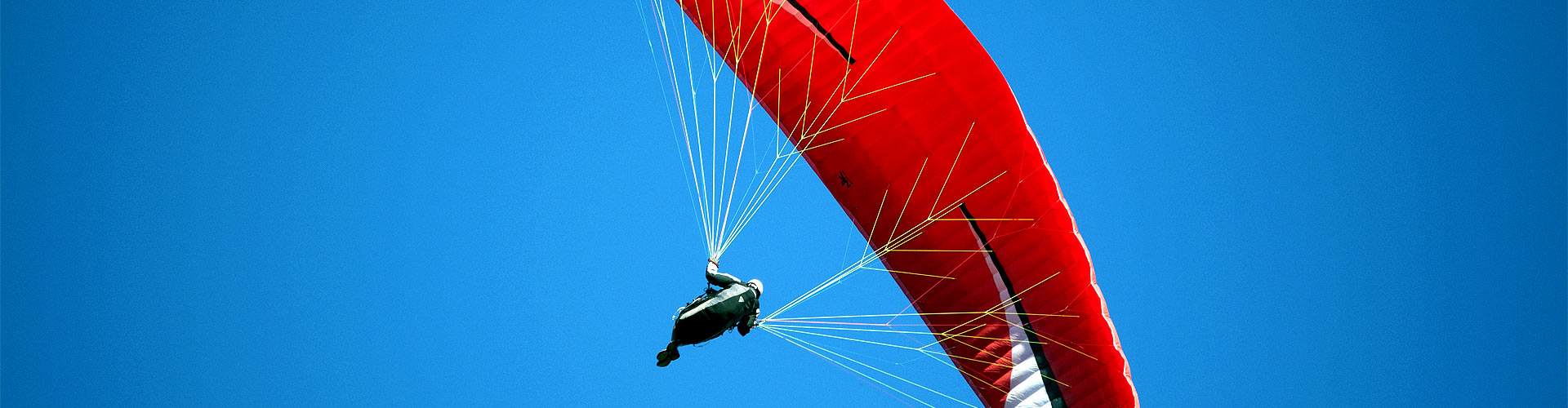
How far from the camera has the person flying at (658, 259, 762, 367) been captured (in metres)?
7.49

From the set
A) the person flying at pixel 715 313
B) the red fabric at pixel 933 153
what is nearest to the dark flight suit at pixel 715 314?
the person flying at pixel 715 313

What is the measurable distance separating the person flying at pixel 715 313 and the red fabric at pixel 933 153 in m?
1.16

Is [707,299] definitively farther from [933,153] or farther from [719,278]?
[933,153]

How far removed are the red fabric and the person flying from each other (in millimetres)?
1163

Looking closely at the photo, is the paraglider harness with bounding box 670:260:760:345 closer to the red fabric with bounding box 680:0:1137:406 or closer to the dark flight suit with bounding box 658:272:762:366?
the dark flight suit with bounding box 658:272:762:366

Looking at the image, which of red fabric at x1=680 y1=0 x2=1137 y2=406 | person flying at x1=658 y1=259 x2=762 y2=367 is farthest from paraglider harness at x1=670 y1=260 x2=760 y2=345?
red fabric at x1=680 y1=0 x2=1137 y2=406

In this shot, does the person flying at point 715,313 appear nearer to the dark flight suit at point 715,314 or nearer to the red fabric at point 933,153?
the dark flight suit at point 715,314

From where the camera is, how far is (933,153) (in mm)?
8516

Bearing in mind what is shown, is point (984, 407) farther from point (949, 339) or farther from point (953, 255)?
point (953, 255)

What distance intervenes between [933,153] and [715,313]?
Answer: 5.70 ft

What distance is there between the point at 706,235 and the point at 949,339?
6.54ft

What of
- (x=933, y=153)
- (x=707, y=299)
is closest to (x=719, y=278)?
(x=707, y=299)

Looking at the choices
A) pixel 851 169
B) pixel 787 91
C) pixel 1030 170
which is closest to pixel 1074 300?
pixel 1030 170

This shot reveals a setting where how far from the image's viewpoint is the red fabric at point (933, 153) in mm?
8273
